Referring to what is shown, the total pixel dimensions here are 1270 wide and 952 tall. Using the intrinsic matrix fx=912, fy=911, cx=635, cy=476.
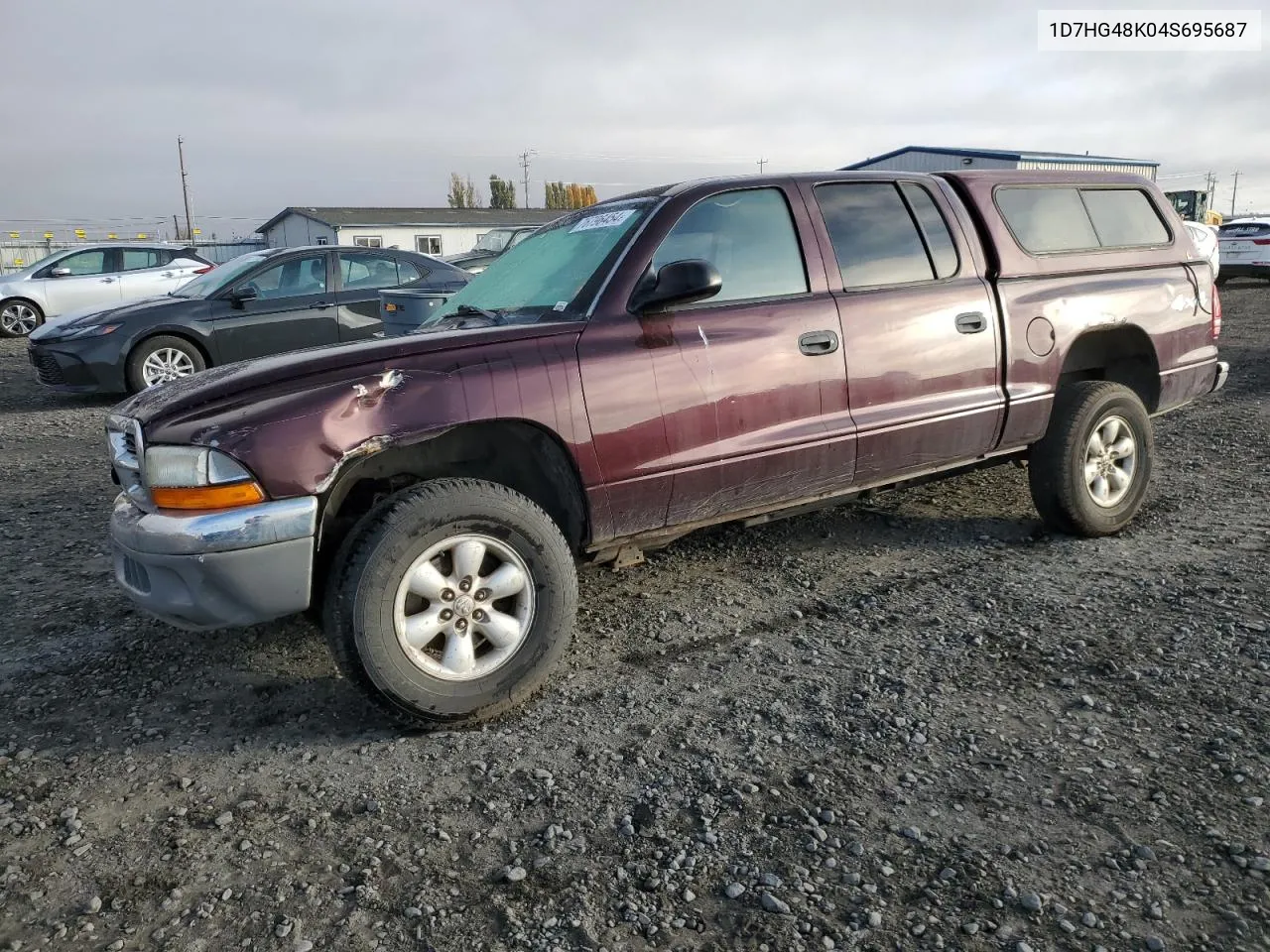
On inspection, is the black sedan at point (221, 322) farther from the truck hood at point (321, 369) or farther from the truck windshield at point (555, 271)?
the truck hood at point (321, 369)

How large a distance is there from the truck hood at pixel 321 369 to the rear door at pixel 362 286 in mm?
6252

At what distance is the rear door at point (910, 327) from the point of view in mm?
3805

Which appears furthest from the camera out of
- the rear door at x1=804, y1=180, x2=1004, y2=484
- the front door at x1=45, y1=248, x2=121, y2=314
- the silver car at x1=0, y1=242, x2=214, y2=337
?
the front door at x1=45, y1=248, x2=121, y2=314

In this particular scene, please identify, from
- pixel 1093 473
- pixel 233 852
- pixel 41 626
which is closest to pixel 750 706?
pixel 233 852

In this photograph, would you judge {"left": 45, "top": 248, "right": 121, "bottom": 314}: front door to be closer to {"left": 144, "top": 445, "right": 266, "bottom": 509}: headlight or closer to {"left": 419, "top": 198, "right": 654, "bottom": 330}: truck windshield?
{"left": 419, "top": 198, "right": 654, "bottom": 330}: truck windshield

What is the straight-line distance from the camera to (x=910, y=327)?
3891mm

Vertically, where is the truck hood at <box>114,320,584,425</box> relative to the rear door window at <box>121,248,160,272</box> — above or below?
below

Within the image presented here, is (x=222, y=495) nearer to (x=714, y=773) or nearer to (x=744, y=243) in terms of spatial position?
(x=714, y=773)

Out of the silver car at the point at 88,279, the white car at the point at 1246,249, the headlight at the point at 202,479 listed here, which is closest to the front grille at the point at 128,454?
the headlight at the point at 202,479

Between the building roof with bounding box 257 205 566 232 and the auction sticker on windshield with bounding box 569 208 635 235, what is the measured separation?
3678cm

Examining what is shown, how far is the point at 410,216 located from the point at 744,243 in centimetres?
4153

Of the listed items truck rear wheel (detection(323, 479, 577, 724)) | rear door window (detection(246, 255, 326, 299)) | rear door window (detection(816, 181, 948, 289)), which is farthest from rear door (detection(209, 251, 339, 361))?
truck rear wheel (detection(323, 479, 577, 724))

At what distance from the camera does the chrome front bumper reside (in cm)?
276

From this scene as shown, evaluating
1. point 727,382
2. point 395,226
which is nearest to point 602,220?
point 727,382
